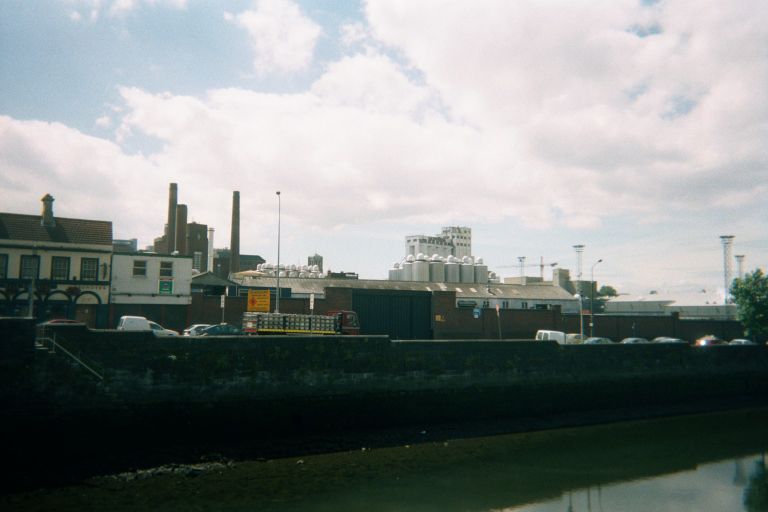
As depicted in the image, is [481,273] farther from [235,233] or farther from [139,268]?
[139,268]

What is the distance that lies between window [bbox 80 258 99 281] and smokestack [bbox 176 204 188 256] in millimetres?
25224

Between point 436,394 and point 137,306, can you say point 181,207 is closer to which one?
point 137,306

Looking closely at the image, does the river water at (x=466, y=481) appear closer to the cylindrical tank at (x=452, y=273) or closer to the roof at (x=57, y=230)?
the roof at (x=57, y=230)

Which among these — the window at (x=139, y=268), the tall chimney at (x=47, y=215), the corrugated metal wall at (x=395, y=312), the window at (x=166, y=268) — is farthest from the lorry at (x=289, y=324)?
the tall chimney at (x=47, y=215)

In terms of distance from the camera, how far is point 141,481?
17.0 m

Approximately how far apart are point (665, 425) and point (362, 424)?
53.2 ft

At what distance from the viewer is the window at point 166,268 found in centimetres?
4334

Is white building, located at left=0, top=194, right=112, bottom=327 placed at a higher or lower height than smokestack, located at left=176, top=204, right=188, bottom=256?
lower

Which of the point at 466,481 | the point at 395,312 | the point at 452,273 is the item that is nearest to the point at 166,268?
the point at 395,312

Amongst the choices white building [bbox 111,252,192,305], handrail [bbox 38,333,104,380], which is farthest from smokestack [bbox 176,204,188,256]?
handrail [bbox 38,333,104,380]

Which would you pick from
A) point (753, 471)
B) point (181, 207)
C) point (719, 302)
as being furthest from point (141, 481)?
point (719, 302)

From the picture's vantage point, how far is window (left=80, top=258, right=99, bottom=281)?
40.5 metres

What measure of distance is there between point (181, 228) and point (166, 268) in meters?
24.3

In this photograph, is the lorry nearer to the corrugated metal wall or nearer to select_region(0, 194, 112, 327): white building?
the corrugated metal wall
